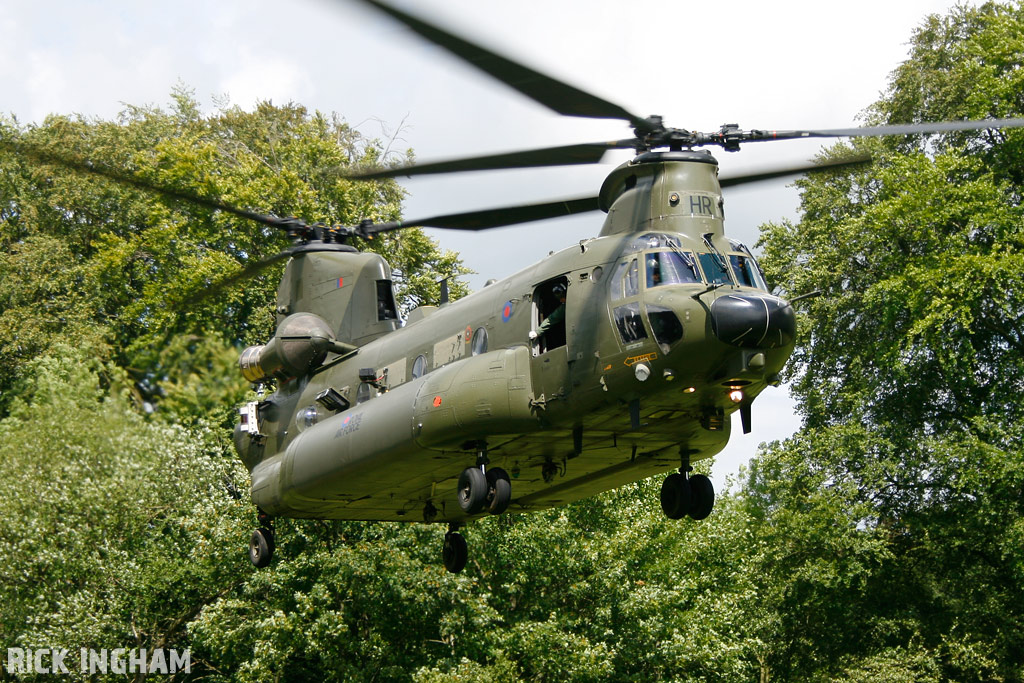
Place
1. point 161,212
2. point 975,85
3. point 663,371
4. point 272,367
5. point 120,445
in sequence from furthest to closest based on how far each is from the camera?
1. point 161,212
2. point 975,85
3. point 272,367
4. point 663,371
5. point 120,445

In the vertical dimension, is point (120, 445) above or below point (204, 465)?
below

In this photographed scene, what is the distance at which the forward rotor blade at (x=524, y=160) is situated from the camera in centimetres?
1356

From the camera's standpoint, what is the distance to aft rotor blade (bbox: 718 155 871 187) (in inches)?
584

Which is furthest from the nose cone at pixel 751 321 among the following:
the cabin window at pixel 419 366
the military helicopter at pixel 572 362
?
the cabin window at pixel 419 366

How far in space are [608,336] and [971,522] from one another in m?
21.9

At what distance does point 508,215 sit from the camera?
1689cm

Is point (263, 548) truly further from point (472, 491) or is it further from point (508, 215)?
point (508, 215)

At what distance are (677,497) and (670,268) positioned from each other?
348 centimetres

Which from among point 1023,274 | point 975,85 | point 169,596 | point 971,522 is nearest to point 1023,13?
point 975,85

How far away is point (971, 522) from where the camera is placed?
1275 inches

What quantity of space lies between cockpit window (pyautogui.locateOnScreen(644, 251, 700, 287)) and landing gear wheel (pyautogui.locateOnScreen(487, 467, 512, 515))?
329 centimetres

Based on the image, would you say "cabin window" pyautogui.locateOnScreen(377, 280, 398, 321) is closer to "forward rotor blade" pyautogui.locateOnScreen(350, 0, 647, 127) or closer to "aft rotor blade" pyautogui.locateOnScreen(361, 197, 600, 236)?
"aft rotor blade" pyautogui.locateOnScreen(361, 197, 600, 236)

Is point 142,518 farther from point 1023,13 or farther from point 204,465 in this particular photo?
point 1023,13

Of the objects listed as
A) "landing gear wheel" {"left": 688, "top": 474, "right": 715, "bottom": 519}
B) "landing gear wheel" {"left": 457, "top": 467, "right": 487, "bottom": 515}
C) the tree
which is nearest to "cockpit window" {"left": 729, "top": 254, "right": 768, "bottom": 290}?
"landing gear wheel" {"left": 688, "top": 474, "right": 715, "bottom": 519}
